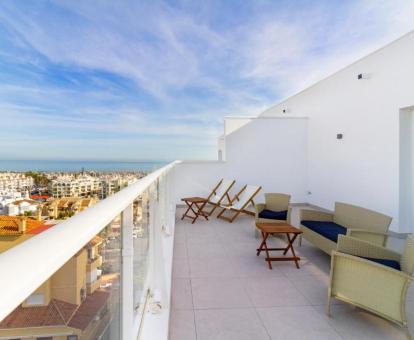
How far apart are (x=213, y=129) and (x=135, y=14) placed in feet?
22.1

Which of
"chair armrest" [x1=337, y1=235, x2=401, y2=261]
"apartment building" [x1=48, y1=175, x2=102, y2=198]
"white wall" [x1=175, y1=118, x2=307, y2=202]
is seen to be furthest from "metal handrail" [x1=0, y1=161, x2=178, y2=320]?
"white wall" [x1=175, y1=118, x2=307, y2=202]

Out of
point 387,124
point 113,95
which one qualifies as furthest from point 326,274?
point 113,95

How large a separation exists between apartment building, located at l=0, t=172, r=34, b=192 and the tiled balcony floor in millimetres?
1614

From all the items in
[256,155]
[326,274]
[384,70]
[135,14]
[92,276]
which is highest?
[135,14]

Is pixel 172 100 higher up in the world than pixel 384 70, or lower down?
higher up

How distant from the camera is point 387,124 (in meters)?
5.02

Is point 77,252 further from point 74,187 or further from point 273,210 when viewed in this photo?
point 273,210

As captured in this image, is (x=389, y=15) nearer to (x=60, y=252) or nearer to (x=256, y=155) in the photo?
(x=256, y=155)

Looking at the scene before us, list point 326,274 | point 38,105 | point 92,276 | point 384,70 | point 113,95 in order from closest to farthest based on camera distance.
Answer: point 92,276 → point 326,274 → point 384,70 → point 38,105 → point 113,95

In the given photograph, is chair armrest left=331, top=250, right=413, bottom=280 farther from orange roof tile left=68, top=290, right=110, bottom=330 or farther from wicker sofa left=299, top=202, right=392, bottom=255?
orange roof tile left=68, top=290, right=110, bottom=330

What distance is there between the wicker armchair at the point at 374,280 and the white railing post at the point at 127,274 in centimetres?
199

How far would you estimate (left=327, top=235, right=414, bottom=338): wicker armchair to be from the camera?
6.84ft

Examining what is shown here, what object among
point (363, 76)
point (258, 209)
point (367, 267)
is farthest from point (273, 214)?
point (363, 76)

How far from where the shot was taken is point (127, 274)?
3.57ft
